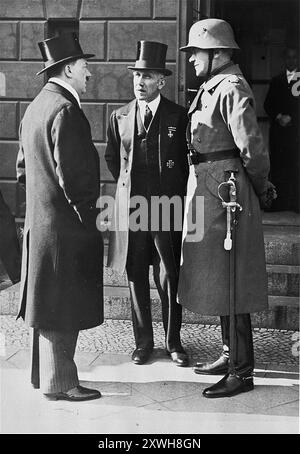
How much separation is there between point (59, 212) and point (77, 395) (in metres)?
1.11

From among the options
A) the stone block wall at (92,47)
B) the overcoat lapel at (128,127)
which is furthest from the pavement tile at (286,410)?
the stone block wall at (92,47)

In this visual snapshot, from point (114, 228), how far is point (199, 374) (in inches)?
47.1

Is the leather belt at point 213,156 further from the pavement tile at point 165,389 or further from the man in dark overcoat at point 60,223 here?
the pavement tile at point 165,389

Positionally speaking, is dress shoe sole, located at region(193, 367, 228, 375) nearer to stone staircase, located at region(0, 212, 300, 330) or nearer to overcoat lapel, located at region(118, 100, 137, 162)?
stone staircase, located at region(0, 212, 300, 330)

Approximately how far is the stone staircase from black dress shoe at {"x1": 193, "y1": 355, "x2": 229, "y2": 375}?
106 centimetres

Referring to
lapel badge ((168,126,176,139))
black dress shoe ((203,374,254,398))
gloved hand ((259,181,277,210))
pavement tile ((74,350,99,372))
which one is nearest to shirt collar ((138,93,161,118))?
lapel badge ((168,126,176,139))

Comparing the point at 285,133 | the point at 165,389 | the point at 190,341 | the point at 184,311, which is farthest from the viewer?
the point at 285,133

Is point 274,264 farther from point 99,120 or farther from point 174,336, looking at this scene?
point 99,120

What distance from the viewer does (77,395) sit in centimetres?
449

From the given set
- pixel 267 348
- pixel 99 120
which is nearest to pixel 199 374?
pixel 267 348

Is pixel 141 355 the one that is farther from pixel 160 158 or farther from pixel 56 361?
pixel 160 158

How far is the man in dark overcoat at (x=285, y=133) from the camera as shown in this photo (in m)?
8.59

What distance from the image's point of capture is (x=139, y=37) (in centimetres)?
771

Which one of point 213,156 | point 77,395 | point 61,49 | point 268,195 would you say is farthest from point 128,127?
point 77,395
